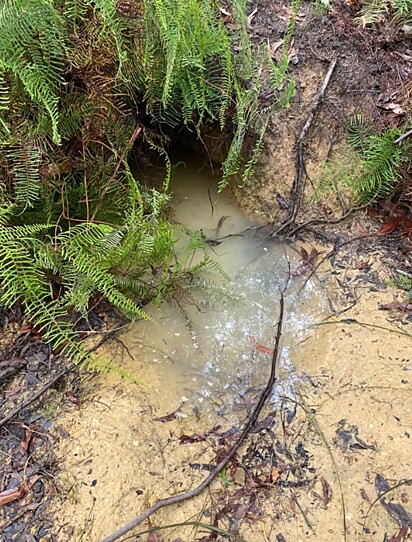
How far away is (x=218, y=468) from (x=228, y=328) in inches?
28.8

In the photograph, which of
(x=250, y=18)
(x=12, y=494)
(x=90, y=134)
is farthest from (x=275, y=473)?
(x=250, y=18)

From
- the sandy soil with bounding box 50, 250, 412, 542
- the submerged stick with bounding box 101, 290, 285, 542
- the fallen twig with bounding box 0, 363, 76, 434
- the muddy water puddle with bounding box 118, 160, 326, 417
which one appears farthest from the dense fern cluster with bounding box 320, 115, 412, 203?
the fallen twig with bounding box 0, 363, 76, 434

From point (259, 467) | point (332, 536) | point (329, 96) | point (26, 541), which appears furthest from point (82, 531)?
point (329, 96)

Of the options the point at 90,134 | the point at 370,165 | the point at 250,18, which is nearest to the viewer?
the point at 90,134

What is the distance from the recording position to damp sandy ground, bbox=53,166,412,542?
178cm

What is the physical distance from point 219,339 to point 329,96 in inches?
62.1

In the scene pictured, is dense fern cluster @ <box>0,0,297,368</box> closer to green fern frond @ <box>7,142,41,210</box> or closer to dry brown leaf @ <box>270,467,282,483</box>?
green fern frond @ <box>7,142,41,210</box>

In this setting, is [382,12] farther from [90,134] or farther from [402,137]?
[90,134]

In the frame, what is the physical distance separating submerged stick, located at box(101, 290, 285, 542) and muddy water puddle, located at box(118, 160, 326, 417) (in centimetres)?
4

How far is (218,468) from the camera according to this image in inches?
74.2

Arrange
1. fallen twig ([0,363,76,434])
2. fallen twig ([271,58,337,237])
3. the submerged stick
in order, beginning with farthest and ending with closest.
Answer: fallen twig ([271,58,337,237]) → fallen twig ([0,363,76,434]) → the submerged stick

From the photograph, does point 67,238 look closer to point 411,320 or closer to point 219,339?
point 219,339

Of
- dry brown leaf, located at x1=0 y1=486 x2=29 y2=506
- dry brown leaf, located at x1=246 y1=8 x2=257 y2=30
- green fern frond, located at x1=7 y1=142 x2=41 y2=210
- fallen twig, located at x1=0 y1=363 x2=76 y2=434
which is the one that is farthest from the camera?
dry brown leaf, located at x1=246 y1=8 x2=257 y2=30

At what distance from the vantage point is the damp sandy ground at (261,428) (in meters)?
1.78
